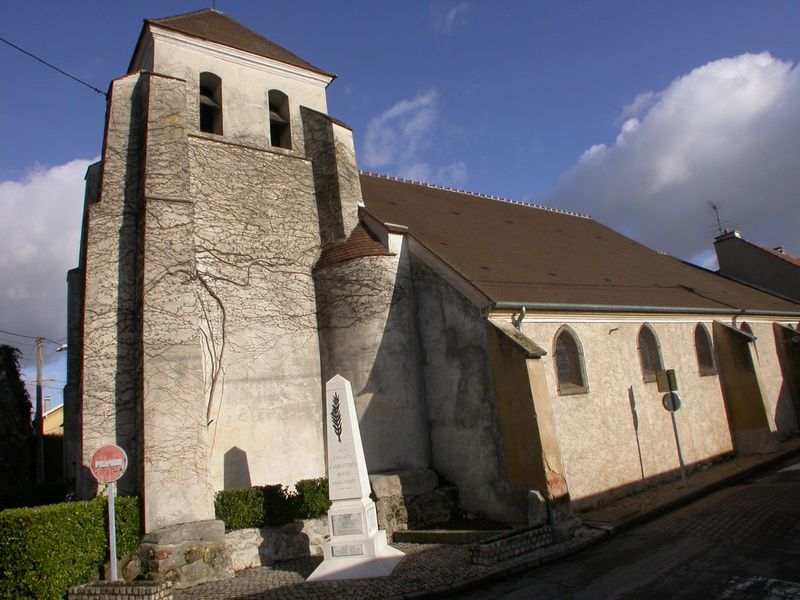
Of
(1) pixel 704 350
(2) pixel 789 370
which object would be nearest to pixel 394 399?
(1) pixel 704 350

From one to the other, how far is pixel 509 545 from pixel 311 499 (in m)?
3.94

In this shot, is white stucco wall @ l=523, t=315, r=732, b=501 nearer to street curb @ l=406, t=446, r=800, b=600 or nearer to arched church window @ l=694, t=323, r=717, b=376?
arched church window @ l=694, t=323, r=717, b=376

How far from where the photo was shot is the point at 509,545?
8891 millimetres

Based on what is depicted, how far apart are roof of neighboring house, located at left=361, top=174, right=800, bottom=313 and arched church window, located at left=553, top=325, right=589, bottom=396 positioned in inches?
33.6

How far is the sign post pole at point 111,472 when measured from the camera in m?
8.45

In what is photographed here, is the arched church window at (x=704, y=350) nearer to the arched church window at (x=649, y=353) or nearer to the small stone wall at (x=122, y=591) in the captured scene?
the arched church window at (x=649, y=353)

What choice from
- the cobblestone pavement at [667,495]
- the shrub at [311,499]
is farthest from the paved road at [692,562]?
the shrub at [311,499]

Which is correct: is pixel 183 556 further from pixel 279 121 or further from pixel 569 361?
pixel 279 121

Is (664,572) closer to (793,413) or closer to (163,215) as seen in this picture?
(163,215)

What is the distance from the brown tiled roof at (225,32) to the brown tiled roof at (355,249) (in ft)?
18.4

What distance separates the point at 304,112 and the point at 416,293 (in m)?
6.15

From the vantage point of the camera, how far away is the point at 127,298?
11195 millimetres

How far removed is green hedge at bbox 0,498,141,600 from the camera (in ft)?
26.2

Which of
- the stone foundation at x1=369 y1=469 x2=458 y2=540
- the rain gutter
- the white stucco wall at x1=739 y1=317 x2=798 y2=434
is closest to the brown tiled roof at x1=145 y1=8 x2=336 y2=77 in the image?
the rain gutter
